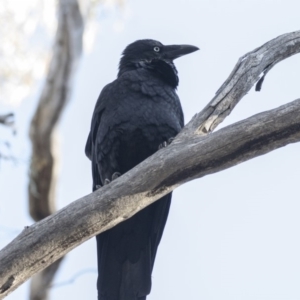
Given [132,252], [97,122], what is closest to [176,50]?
[97,122]

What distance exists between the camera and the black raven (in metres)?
5.34

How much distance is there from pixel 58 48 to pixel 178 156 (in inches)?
167

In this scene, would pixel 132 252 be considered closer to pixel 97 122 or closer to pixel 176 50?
pixel 97 122

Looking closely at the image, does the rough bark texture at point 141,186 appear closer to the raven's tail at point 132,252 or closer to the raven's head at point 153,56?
the raven's tail at point 132,252

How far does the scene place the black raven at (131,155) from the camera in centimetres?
534

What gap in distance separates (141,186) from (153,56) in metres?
2.46

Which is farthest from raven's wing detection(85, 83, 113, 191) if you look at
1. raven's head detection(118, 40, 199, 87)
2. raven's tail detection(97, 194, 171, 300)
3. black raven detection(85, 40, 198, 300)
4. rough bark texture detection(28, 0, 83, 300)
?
rough bark texture detection(28, 0, 83, 300)

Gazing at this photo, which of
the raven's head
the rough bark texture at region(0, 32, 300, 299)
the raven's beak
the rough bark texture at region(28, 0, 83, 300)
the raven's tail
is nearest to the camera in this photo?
the rough bark texture at region(0, 32, 300, 299)

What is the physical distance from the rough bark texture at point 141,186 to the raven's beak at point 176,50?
7.25 ft

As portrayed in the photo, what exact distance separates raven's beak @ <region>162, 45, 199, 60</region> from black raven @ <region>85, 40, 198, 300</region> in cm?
49

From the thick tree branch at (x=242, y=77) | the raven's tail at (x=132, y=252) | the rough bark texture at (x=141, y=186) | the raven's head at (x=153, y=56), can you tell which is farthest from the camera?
the raven's head at (x=153, y=56)

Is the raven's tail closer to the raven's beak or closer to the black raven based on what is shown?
the black raven

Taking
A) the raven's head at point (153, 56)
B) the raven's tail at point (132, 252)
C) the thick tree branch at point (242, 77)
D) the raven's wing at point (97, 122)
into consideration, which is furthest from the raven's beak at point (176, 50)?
the raven's tail at point (132, 252)

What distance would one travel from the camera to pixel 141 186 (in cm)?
413
